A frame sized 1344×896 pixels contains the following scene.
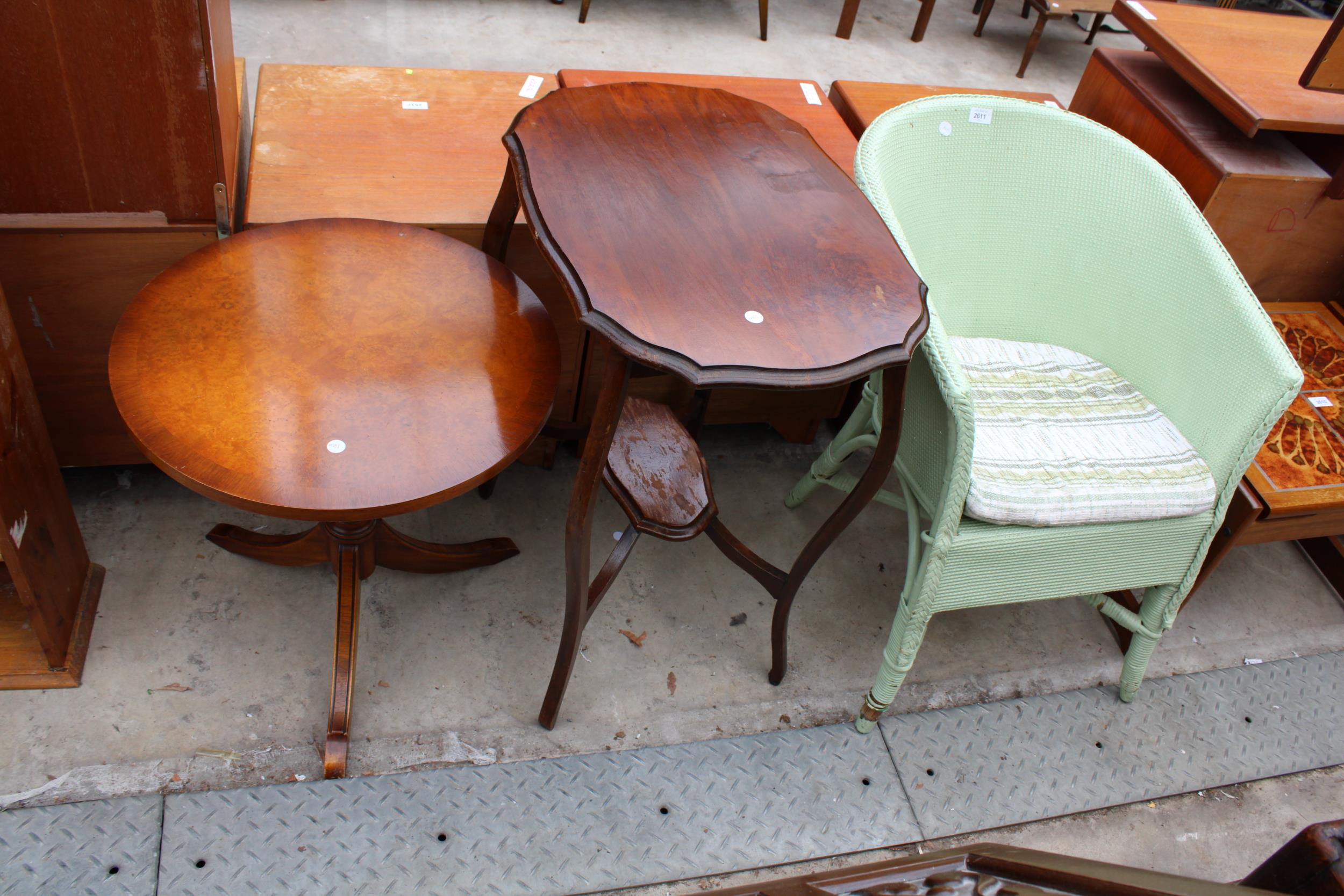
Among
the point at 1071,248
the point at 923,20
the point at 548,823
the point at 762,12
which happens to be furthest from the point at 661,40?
the point at 548,823

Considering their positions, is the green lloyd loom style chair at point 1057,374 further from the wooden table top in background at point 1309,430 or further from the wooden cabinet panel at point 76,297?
the wooden cabinet panel at point 76,297

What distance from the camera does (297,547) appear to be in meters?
1.94

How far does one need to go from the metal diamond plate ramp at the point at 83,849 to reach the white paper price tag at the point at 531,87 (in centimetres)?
170

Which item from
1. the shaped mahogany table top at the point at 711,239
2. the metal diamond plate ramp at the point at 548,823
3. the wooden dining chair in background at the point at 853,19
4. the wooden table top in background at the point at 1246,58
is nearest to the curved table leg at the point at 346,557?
the metal diamond plate ramp at the point at 548,823

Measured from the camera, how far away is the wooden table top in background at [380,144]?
1884 mm

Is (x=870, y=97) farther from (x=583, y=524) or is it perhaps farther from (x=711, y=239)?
(x=583, y=524)

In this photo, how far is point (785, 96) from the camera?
2393 millimetres

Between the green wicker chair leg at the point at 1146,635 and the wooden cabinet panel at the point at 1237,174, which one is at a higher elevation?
the wooden cabinet panel at the point at 1237,174

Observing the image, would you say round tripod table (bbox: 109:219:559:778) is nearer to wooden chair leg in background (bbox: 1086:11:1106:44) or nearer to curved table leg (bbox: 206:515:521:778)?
curved table leg (bbox: 206:515:521:778)

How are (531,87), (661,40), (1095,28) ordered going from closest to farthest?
(531,87) → (661,40) → (1095,28)

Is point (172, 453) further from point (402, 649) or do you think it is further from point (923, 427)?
point (923, 427)

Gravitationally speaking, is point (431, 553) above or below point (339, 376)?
below

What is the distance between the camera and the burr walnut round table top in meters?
1.37

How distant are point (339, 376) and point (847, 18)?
3628 millimetres
